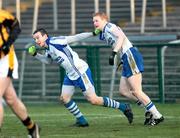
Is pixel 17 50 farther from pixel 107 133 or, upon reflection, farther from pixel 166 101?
pixel 107 133

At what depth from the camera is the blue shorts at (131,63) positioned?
13328 mm

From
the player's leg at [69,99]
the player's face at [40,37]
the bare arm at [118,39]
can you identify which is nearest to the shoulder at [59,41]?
the player's face at [40,37]

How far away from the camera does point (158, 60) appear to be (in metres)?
20.5

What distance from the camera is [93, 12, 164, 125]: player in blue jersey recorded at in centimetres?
1307

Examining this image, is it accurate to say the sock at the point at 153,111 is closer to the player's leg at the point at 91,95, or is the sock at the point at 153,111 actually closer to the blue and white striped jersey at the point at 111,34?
the player's leg at the point at 91,95

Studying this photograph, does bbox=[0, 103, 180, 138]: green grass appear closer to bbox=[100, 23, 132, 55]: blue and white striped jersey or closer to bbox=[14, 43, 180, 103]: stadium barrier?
bbox=[100, 23, 132, 55]: blue and white striped jersey

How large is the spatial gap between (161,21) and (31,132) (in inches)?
551

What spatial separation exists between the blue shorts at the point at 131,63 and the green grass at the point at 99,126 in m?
0.88

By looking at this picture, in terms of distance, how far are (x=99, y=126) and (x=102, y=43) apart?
961cm

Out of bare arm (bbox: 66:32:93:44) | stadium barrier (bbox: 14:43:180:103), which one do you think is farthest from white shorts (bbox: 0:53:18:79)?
stadium barrier (bbox: 14:43:180:103)

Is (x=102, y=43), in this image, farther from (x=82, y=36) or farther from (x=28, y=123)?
(x=28, y=123)

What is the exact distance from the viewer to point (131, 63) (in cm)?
1336

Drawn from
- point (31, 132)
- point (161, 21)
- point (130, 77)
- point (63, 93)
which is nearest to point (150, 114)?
point (130, 77)

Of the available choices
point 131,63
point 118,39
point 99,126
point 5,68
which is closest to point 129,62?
point 131,63
